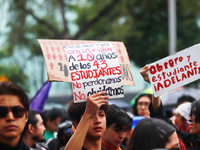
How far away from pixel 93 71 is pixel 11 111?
80 centimetres

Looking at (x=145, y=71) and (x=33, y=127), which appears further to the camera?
(x=33, y=127)

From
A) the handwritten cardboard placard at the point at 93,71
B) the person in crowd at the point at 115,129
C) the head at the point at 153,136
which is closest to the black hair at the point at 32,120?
the person in crowd at the point at 115,129

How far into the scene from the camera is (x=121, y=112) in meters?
3.34

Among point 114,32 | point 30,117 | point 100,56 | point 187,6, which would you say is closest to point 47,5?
point 114,32

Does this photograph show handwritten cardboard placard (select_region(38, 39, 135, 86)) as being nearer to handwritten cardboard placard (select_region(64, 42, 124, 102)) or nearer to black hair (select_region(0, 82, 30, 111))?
handwritten cardboard placard (select_region(64, 42, 124, 102))

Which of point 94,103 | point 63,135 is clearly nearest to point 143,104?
point 63,135

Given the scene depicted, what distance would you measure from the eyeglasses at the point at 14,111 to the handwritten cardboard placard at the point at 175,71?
135cm

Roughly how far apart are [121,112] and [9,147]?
4.90 ft

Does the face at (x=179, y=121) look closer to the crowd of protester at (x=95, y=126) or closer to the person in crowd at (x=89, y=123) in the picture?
the crowd of protester at (x=95, y=126)

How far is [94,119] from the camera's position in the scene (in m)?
2.59

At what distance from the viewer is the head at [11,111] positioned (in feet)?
6.81

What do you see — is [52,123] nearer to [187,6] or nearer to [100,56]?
[100,56]

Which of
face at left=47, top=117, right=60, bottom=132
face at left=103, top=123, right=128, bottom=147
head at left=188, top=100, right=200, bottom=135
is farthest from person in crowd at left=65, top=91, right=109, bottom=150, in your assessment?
face at left=47, top=117, right=60, bottom=132

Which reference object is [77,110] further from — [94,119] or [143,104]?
[143,104]
